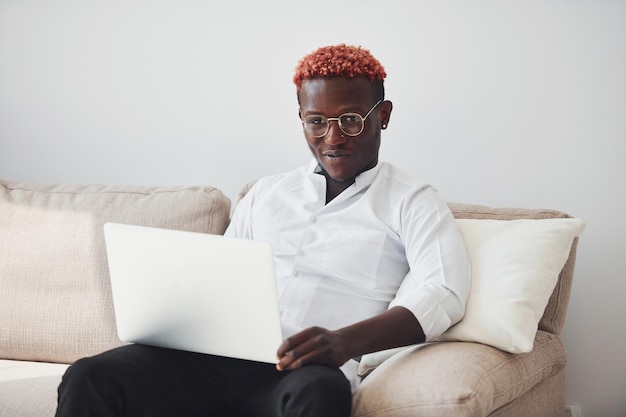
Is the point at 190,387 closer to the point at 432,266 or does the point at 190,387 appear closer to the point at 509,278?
the point at 432,266

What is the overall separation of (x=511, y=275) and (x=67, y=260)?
1161mm

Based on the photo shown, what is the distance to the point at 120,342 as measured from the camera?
7.45 ft

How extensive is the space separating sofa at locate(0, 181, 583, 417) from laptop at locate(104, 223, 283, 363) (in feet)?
0.87

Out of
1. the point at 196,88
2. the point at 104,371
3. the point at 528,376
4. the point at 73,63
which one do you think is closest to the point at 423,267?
the point at 528,376

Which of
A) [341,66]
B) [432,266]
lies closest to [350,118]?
[341,66]

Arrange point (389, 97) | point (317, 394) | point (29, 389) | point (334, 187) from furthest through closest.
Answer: point (389, 97) → point (334, 187) → point (29, 389) → point (317, 394)

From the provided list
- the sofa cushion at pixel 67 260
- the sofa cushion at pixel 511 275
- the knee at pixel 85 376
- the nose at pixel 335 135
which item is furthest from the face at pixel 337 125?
the knee at pixel 85 376

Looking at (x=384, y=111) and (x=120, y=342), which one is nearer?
(x=384, y=111)

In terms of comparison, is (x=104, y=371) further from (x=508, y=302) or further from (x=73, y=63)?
(x=73, y=63)

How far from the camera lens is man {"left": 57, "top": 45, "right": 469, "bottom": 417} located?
5.33ft

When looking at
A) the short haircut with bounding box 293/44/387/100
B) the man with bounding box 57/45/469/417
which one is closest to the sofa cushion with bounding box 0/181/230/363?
the man with bounding box 57/45/469/417

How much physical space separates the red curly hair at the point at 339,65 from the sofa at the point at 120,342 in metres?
0.43

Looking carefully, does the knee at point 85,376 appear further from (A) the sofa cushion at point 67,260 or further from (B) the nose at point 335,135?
(B) the nose at point 335,135

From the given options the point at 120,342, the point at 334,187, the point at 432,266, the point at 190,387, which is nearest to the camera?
the point at 190,387
